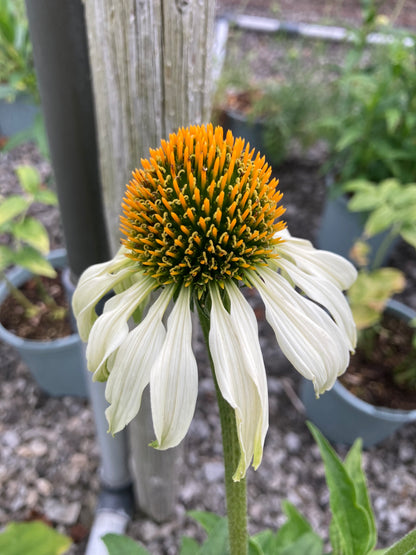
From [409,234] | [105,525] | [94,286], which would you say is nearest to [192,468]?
[105,525]

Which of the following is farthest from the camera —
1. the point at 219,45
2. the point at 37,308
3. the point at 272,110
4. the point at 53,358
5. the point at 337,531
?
the point at 219,45

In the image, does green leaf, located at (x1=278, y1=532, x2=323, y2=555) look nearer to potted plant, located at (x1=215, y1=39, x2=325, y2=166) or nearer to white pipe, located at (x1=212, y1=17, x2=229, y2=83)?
potted plant, located at (x1=215, y1=39, x2=325, y2=166)

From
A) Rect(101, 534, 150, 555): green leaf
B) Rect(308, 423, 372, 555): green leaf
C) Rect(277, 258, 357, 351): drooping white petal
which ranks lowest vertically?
Rect(101, 534, 150, 555): green leaf

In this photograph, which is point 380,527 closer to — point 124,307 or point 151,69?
point 124,307

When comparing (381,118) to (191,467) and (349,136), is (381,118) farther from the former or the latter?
(191,467)

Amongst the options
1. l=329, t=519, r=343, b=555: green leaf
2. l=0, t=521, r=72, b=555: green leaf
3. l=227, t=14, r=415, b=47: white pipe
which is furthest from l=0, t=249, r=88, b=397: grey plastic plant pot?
l=227, t=14, r=415, b=47: white pipe

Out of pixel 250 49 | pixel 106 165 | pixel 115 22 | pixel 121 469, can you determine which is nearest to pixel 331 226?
pixel 121 469

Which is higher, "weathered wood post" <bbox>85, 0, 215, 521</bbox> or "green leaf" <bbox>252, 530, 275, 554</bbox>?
"weathered wood post" <bbox>85, 0, 215, 521</bbox>

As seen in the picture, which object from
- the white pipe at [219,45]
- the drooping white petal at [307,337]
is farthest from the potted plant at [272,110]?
the drooping white petal at [307,337]
